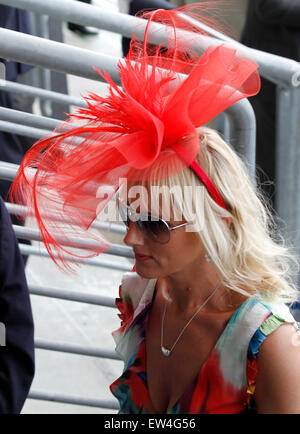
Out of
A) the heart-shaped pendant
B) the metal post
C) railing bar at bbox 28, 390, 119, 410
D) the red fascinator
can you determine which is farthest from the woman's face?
railing bar at bbox 28, 390, 119, 410

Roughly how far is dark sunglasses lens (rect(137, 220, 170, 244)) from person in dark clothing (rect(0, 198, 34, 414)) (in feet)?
1.19

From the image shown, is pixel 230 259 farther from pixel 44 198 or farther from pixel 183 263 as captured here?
pixel 44 198

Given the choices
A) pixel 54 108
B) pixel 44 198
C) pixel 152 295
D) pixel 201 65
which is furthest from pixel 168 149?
pixel 54 108

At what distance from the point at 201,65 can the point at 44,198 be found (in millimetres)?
461

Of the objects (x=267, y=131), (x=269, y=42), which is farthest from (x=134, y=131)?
(x=269, y=42)

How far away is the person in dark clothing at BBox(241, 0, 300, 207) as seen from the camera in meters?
2.67

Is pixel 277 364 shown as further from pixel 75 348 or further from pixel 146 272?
pixel 75 348

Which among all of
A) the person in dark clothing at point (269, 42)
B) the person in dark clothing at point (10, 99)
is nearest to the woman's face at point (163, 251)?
the person in dark clothing at point (10, 99)

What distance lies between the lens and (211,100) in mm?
1141

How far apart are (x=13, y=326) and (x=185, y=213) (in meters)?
0.54

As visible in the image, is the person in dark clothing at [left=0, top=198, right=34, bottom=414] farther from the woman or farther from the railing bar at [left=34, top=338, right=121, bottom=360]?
the railing bar at [left=34, top=338, right=121, bottom=360]

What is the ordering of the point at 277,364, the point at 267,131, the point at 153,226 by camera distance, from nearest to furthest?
the point at 277,364 → the point at 153,226 → the point at 267,131

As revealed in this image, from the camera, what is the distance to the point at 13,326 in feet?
4.51

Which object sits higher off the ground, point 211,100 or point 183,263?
point 211,100
